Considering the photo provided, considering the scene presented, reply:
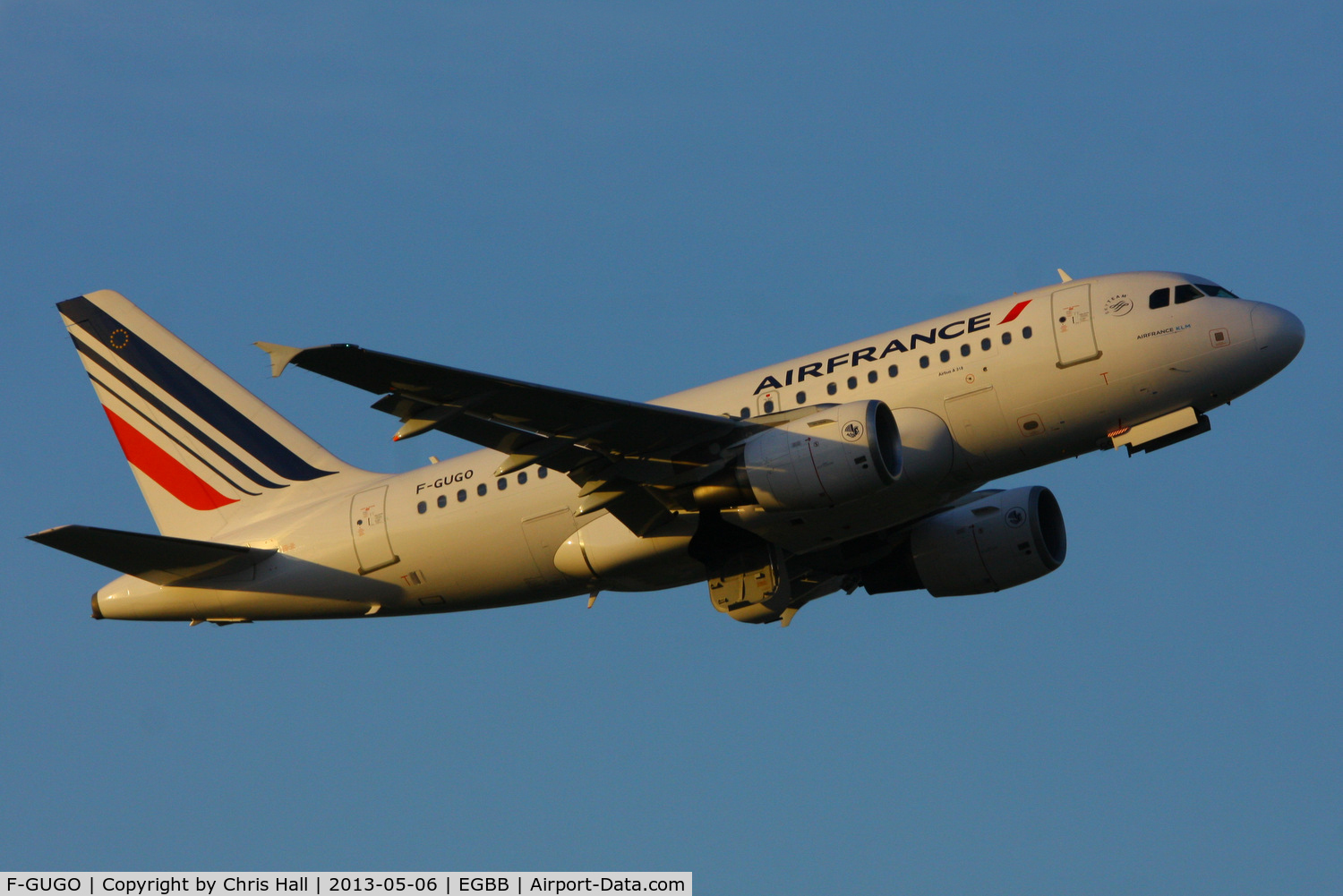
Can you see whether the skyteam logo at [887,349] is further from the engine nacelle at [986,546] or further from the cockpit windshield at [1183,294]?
the engine nacelle at [986,546]

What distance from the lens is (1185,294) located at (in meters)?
29.5

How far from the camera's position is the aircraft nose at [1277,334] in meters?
28.8

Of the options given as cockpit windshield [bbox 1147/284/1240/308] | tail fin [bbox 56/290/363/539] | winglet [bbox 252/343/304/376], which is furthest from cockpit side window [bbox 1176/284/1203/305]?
tail fin [bbox 56/290/363/539]

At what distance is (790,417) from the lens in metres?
29.5

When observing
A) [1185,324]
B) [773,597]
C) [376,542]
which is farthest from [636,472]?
[1185,324]

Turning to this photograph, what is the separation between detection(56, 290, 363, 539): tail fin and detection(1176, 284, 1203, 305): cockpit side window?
1978 centimetres

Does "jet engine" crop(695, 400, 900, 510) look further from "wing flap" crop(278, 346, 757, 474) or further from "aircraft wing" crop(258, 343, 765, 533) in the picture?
"wing flap" crop(278, 346, 757, 474)

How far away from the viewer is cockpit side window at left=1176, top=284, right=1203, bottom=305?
29.4 meters

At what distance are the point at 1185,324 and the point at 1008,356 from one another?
348cm

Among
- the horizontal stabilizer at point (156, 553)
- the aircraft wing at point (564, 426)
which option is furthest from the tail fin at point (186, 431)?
the aircraft wing at point (564, 426)

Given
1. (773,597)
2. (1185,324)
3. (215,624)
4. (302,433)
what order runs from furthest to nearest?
1. (302,433)
2. (215,624)
3. (773,597)
4. (1185,324)

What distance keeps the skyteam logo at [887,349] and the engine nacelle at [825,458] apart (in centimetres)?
174

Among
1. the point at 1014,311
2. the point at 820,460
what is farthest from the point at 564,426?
the point at 1014,311

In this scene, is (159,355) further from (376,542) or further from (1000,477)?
(1000,477)
